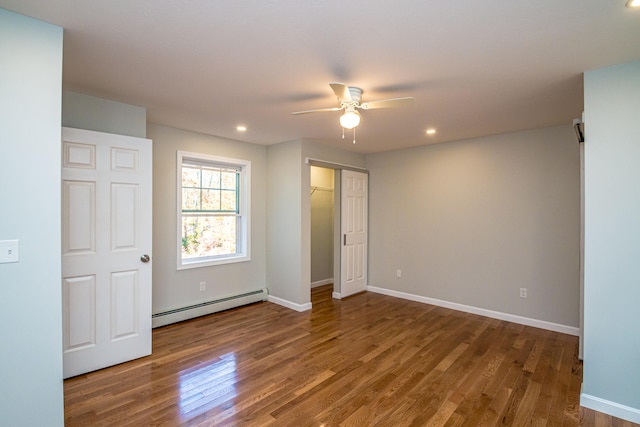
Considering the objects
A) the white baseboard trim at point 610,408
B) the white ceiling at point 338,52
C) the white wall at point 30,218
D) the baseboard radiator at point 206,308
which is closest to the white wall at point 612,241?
the white baseboard trim at point 610,408

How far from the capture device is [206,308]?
166 inches

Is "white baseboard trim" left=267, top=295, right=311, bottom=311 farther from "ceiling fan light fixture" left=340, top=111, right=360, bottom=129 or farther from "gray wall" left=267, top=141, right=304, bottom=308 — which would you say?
"ceiling fan light fixture" left=340, top=111, right=360, bottom=129

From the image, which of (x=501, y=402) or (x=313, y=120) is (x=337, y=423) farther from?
(x=313, y=120)

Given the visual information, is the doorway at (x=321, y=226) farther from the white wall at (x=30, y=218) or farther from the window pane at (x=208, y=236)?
the white wall at (x=30, y=218)

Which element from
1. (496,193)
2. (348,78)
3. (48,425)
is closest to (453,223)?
(496,193)

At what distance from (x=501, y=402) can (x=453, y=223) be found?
105 inches

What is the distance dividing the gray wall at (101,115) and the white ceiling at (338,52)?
4.5 inches

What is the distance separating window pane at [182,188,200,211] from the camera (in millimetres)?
4156

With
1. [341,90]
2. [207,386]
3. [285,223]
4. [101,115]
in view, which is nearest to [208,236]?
[285,223]

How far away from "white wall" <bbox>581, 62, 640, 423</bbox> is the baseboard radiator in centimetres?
385

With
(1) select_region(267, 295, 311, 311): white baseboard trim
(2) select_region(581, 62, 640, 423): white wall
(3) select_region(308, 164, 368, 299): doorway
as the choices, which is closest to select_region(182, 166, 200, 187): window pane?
(3) select_region(308, 164, 368, 299): doorway

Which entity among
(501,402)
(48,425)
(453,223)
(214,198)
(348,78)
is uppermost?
(348,78)

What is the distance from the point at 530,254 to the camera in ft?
13.0

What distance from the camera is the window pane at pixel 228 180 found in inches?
180
